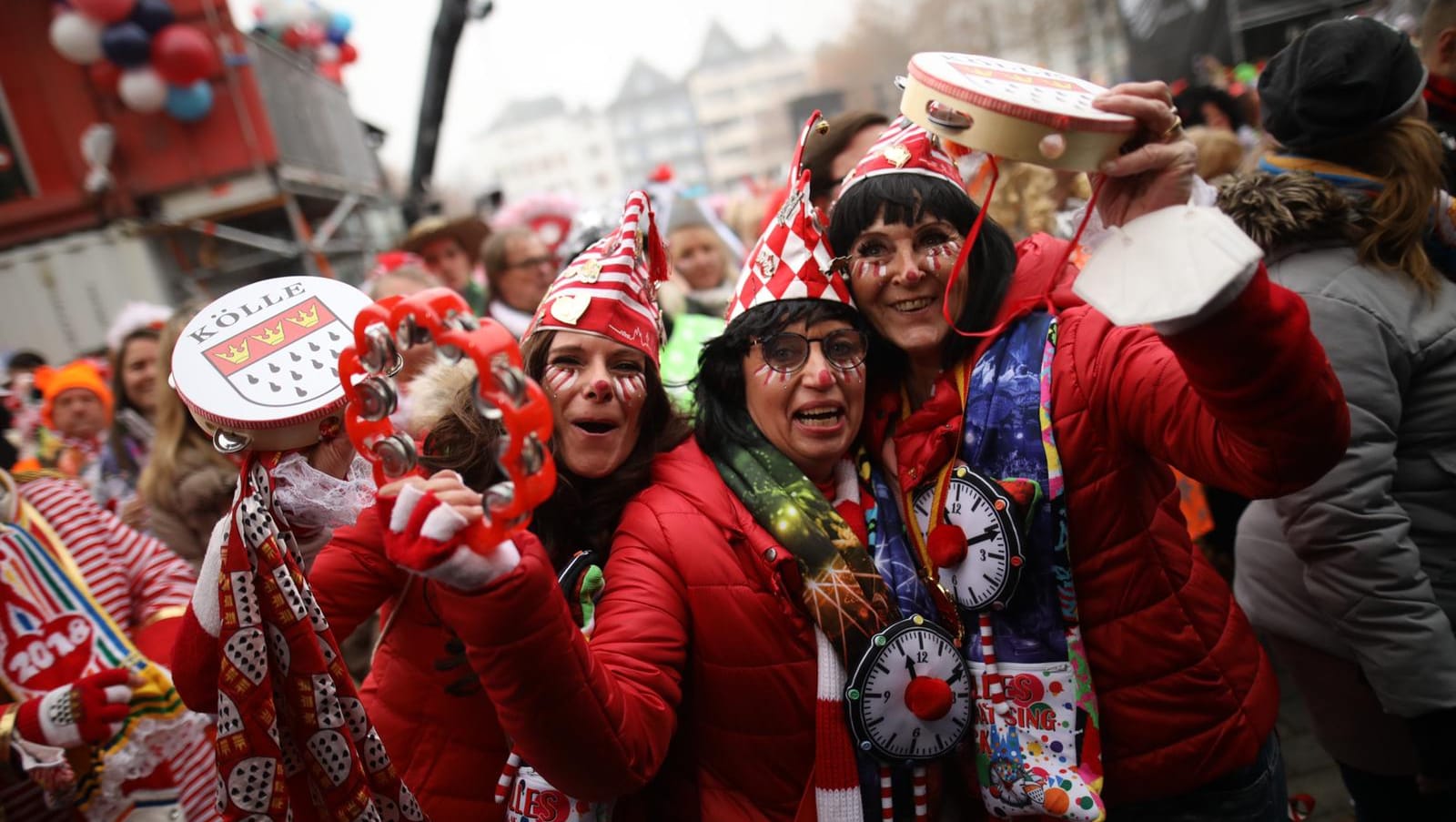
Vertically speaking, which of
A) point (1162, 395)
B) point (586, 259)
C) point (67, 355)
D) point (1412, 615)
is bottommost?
point (67, 355)

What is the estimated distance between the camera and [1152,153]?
125cm

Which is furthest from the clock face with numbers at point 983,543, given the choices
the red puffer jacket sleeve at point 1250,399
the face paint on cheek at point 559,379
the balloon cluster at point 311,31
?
the balloon cluster at point 311,31

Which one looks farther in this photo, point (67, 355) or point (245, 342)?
point (67, 355)

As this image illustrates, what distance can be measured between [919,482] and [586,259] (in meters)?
0.92

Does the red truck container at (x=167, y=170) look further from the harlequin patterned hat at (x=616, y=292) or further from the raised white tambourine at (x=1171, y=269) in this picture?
the raised white tambourine at (x=1171, y=269)

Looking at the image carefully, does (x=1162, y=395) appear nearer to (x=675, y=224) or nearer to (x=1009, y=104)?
(x=1009, y=104)

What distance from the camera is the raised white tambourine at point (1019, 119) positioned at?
47.1 inches

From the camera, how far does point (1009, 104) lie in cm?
119

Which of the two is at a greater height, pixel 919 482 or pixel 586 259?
pixel 586 259

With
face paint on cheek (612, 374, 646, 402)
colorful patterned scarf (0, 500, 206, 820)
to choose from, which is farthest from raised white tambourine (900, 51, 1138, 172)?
colorful patterned scarf (0, 500, 206, 820)

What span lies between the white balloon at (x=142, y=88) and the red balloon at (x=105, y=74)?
73 mm

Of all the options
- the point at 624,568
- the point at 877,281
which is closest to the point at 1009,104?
the point at 877,281

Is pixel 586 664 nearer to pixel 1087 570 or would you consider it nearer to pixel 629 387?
pixel 629 387

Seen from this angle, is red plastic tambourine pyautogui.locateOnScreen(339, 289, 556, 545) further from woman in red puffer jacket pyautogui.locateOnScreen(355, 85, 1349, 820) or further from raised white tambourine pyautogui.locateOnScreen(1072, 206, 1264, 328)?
raised white tambourine pyautogui.locateOnScreen(1072, 206, 1264, 328)
